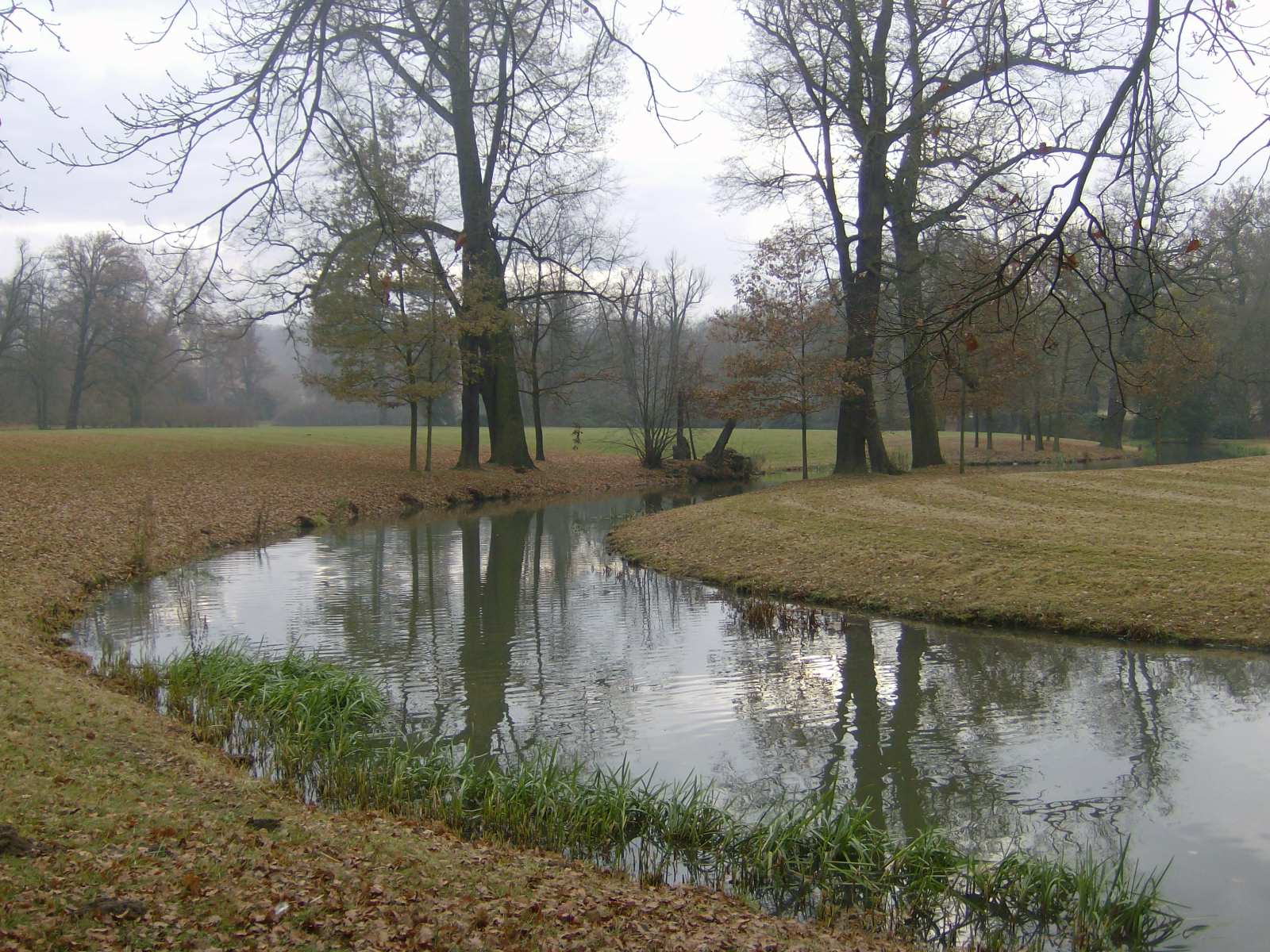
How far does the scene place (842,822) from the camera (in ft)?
17.4

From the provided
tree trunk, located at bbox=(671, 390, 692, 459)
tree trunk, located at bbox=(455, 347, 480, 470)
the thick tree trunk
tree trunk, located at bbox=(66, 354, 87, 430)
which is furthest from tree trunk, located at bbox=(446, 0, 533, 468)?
tree trunk, located at bbox=(66, 354, 87, 430)

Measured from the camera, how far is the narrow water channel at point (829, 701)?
5875 mm

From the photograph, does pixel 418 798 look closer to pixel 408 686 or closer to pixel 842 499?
pixel 408 686

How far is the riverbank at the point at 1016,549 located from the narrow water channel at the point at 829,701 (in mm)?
636

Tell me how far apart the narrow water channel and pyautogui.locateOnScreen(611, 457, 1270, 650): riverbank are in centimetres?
64

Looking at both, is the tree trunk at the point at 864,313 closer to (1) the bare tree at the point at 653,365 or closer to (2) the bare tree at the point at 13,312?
(1) the bare tree at the point at 653,365

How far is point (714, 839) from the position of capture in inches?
215

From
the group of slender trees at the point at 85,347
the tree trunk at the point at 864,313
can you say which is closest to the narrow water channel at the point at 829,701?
the tree trunk at the point at 864,313

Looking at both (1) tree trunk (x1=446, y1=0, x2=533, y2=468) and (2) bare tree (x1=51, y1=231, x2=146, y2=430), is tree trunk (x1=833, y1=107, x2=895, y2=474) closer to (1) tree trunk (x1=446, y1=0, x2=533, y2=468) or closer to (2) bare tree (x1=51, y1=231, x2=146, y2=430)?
(1) tree trunk (x1=446, y1=0, x2=533, y2=468)

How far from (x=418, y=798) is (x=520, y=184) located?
2399 cm

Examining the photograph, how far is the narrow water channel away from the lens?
5.88 metres

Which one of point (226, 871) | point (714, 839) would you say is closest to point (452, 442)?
point (714, 839)

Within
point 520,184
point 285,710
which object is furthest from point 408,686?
point 520,184

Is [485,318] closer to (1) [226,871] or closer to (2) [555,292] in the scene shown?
(2) [555,292]
